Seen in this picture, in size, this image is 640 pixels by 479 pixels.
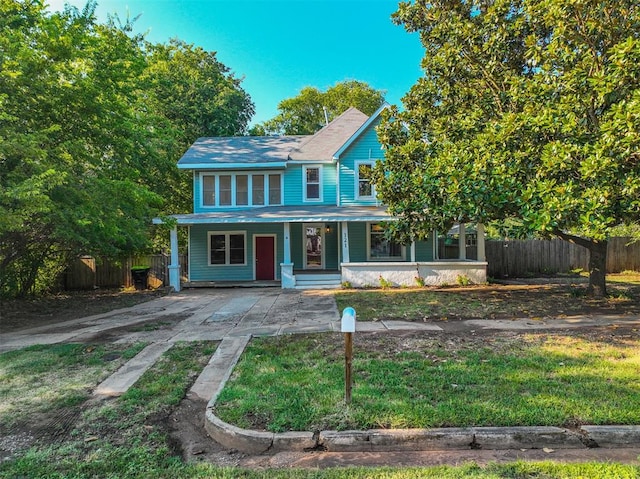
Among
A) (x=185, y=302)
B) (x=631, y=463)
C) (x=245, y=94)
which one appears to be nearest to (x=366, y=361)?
(x=631, y=463)

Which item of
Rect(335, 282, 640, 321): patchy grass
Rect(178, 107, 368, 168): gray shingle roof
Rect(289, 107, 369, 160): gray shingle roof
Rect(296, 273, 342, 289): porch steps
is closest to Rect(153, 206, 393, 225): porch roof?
Rect(296, 273, 342, 289): porch steps

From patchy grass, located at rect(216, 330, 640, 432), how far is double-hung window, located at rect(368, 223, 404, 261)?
10.2 m

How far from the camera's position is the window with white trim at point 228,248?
1677 cm

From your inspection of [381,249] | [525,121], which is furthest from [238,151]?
[525,121]

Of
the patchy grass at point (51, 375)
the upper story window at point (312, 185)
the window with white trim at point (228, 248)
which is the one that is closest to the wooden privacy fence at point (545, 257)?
the upper story window at point (312, 185)

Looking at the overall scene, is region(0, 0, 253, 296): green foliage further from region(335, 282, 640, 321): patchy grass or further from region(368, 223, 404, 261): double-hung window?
region(368, 223, 404, 261): double-hung window

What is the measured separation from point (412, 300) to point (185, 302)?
6.97 metres

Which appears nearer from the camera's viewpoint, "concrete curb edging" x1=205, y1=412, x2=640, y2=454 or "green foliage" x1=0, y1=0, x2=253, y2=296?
"concrete curb edging" x1=205, y1=412, x2=640, y2=454

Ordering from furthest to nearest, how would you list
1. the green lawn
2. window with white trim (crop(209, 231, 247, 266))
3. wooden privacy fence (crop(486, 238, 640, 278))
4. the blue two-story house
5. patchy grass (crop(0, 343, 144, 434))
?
wooden privacy fence (crop(486, 238, 640, 278)) → window with white trim (crop(209, 231, 247, 266)) → the blue two-story house → patchy grass (crop(0, 343, 144, 434)) → the green lawn

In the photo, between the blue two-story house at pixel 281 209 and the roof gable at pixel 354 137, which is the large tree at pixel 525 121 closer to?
the roof gable at pixel 354 137

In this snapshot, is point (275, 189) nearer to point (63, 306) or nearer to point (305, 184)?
point (305, 184)

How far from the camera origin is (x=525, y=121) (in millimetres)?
7422

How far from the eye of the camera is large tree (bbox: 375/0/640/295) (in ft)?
21.5

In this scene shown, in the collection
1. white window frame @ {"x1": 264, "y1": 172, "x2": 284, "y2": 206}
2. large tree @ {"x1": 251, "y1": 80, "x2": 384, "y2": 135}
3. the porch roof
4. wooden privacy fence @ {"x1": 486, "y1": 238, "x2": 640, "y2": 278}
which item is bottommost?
wooden privacy fence @ {"x1": 486, "y1": 238, "x2": 640, "y2": 278}
